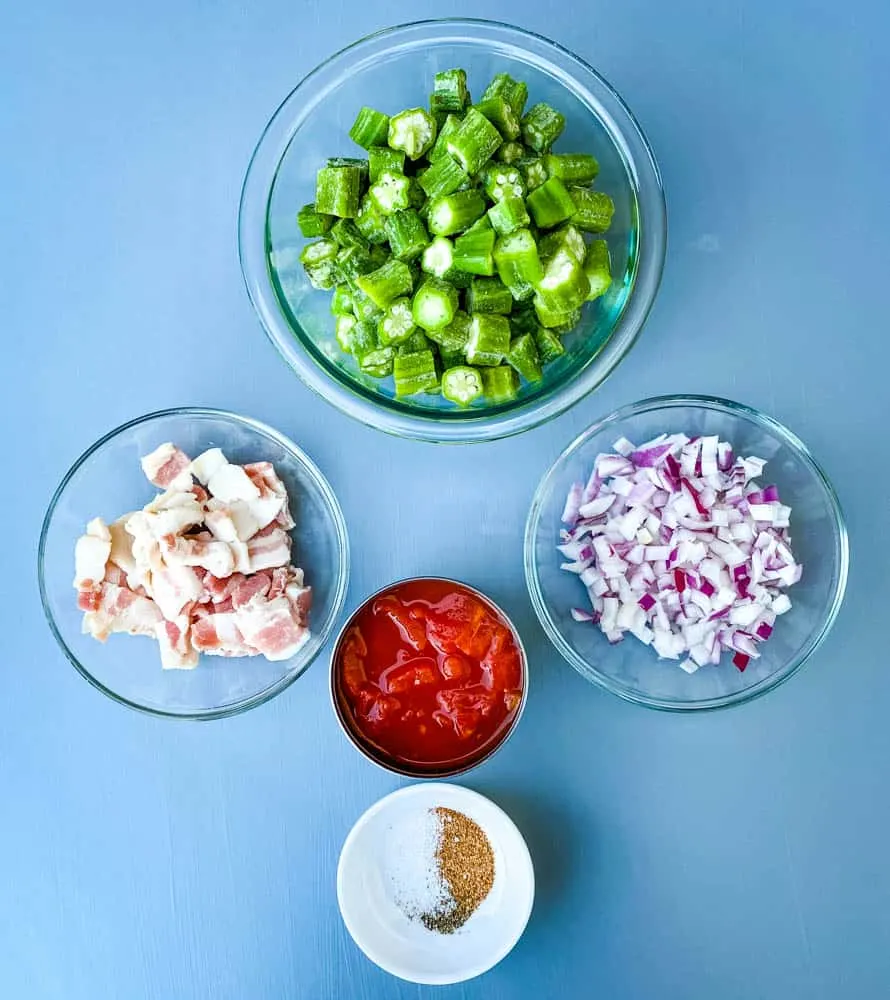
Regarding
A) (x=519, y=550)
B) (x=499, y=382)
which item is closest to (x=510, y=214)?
(x=499, y=382)

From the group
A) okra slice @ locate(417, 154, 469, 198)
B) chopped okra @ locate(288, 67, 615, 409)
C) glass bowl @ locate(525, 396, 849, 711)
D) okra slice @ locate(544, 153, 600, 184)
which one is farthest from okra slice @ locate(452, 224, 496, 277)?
glass bowl @ locate(525, 396, 849, 711)

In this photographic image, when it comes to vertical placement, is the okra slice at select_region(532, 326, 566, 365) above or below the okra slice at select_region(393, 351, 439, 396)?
above

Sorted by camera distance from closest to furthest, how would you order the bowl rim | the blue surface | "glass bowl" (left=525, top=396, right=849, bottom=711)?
1. the bowl rim
2. "glass bowl" (left=525, top=396, right=849, bottom=711)
3. the blue surface

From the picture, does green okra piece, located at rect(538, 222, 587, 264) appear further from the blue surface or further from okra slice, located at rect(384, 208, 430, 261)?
the blue surface

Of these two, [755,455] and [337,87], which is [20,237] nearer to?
[337,87]

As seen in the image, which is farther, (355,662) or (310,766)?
(310,766)

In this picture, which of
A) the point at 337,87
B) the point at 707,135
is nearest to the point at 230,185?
the point at 337,87

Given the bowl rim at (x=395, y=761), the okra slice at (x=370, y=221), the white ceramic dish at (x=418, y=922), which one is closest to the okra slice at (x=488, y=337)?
the okra slice at (x=370, y=221)
